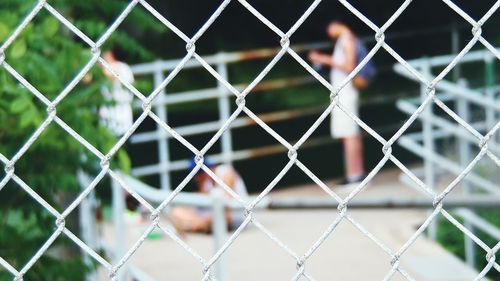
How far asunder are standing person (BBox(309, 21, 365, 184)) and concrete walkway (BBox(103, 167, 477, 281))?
83 cm

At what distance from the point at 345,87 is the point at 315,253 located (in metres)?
2.35

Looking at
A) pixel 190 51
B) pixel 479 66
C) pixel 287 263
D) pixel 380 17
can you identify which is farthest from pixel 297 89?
pixel 190 51

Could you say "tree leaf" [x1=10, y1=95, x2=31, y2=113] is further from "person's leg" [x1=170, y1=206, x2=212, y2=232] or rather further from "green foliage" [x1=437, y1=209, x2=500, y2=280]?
"person's leg" [x1=170, y1=206, x2=212, y2=232]

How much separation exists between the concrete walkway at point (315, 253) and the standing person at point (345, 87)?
832 millimetres

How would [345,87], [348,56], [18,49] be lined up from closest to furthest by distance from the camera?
[18,49] → [348,56] → [345,87]

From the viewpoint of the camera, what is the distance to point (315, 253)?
5.88m

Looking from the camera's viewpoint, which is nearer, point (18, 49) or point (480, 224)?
point (18, 49)

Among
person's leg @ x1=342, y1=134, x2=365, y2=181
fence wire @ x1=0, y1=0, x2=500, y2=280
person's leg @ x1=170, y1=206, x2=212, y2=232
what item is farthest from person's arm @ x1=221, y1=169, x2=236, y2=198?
fence wire @ x1=0, y1=0, x2=500, y2=280

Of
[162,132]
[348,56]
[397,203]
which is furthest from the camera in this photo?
[348,56]

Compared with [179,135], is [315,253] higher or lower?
higher

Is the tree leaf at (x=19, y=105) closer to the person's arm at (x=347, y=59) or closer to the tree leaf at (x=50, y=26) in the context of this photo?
the tree leaf at (x=50, y=26)

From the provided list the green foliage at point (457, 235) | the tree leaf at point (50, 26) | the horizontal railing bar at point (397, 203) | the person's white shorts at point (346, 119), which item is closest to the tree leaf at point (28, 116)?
the tree leaf at point (50, 26)

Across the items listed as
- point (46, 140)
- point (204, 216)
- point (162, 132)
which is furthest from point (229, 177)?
point (46, 140)

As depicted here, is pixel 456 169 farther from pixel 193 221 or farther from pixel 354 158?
pixel 354 158
